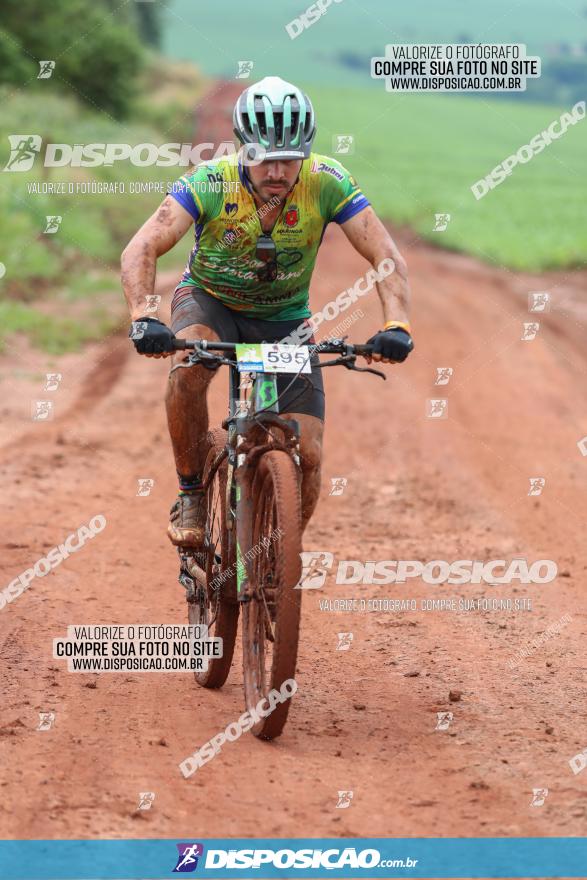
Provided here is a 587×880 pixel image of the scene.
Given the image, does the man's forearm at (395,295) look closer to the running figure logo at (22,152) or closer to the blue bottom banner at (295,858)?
the blue bottom banner at (295,858)

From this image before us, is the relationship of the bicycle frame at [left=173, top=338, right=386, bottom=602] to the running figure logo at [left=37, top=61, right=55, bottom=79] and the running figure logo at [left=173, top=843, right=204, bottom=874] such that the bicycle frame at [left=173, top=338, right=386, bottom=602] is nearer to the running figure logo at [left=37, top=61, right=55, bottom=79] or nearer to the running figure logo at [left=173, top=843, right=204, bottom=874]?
the running figure logo at [left=173, top=843, right=204, bottom=874]

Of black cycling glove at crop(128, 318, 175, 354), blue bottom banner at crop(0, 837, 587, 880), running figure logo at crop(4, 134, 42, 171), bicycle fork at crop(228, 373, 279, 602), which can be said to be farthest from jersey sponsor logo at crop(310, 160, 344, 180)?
running figure logo at crop(4, 134, 42, 171)

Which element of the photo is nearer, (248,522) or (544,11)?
(248,522)

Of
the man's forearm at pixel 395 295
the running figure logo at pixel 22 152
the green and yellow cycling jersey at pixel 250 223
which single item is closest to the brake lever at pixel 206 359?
the green and yellow cycling jersey at pixel 250 223

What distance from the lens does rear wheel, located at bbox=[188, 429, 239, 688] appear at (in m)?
6.03

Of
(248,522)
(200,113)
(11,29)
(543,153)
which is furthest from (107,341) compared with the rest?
(200,113)

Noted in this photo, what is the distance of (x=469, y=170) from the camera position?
4538cm

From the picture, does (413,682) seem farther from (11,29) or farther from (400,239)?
(11,29)

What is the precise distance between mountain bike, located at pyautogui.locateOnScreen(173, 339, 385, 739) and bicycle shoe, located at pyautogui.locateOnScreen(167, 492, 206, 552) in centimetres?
32

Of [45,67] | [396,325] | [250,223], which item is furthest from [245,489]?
[45,67]

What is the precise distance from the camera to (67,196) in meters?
24.9

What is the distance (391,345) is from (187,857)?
91.6 inches

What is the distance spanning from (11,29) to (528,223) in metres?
19.2

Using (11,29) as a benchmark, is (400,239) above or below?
below
